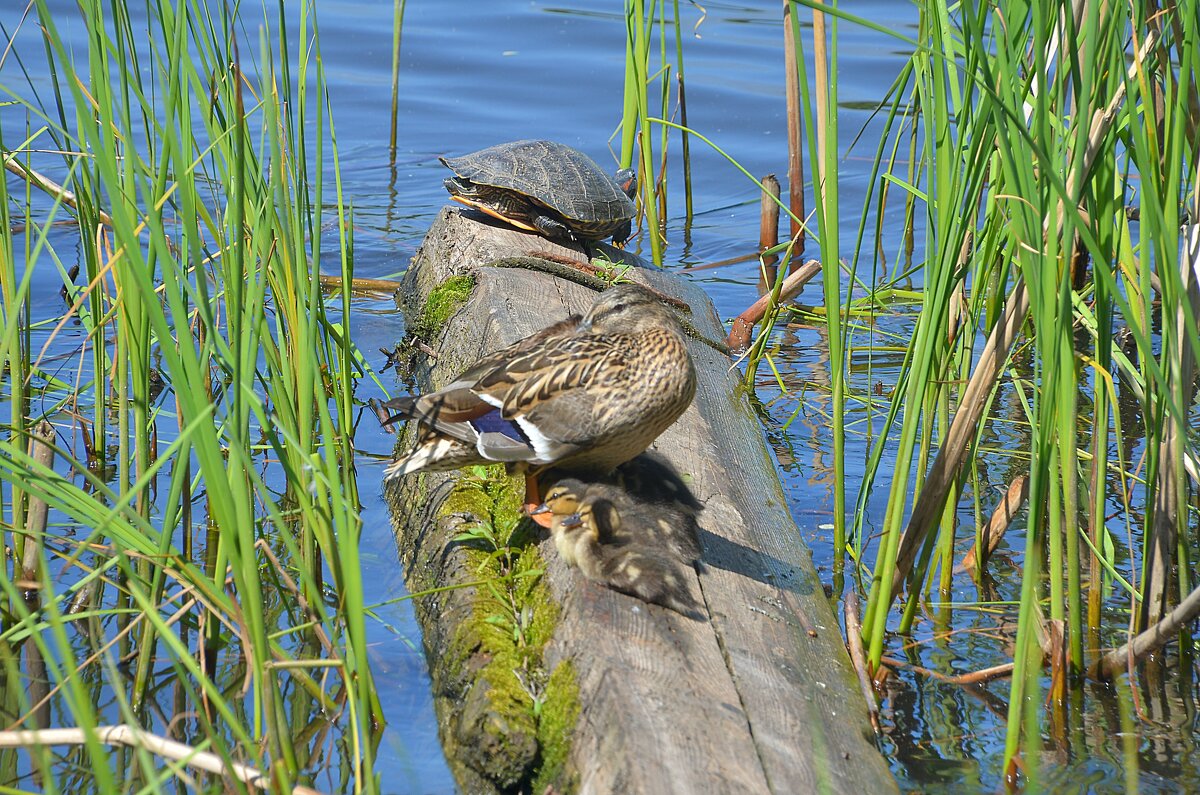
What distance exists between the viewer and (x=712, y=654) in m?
3.03

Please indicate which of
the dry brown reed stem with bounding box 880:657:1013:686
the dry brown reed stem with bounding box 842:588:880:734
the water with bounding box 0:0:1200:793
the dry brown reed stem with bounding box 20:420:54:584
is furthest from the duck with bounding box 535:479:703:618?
the dry brown reed stem with bounding box 20:420:54:584

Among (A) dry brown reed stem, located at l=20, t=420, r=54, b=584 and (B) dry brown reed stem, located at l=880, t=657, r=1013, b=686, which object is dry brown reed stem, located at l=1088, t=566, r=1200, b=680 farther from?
(A) dry brown reed stem, located at l=20, t=420, r=54, b=584

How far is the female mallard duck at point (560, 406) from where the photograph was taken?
12.2 feet

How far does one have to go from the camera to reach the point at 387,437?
18.0ft

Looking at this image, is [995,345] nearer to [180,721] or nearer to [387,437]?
[180,721]

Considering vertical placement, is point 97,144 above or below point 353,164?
above

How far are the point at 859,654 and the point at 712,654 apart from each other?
66cm

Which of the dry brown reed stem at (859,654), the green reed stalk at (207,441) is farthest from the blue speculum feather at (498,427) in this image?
the dry brown reed stem at (859,654)

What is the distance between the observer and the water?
351cm

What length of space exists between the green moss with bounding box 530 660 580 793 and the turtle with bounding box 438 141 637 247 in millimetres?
4033

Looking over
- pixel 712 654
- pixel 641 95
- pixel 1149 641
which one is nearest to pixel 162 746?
pixel 712 654

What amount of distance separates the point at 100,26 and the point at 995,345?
2.31m

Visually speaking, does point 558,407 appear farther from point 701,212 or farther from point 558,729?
point 701,212

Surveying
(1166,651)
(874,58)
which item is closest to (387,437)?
(1166,651)
